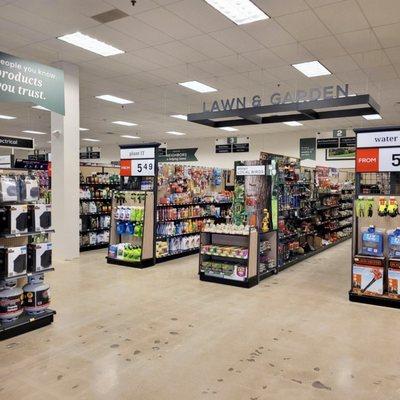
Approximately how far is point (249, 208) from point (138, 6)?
142 inches

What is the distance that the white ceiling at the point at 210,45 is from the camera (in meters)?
5.48

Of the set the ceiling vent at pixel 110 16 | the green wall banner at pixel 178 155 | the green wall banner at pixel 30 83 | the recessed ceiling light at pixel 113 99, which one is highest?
the recessed ceiling light at pixel 113 99

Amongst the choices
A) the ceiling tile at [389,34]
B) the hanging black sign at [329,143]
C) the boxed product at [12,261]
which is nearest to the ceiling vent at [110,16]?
the boxed product at [12,261]

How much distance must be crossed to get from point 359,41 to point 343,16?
1128 mm

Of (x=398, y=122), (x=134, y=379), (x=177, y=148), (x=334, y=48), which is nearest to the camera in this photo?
(x=134, y=379)

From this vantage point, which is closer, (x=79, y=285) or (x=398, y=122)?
(x=79, y=285)

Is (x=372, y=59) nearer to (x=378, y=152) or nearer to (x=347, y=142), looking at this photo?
(x=378, y=152)

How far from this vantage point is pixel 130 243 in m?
7.94

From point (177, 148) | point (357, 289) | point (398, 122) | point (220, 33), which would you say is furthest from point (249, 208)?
point (177, 148)

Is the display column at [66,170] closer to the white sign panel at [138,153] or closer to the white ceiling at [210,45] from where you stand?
the white ceiling at [210,45]

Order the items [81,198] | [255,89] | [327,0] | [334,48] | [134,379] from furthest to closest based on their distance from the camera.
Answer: [255,89] → [81,198] → [334,48] → [327,0] → [134,379]

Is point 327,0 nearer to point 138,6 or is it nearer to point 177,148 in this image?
point 138,6

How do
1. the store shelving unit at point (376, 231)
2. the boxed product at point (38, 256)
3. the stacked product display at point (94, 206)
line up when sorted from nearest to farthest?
the boxed product at point (38, 256)
the store shelving unit at point (376, 231)
the stacked product display at point (94, 206)

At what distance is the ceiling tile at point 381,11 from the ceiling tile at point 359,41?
368 mm
